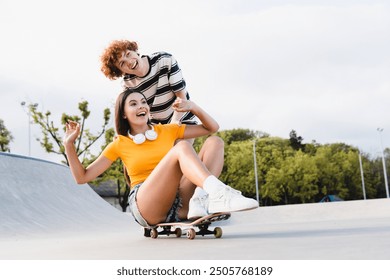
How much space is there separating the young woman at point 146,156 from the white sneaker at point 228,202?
45cm

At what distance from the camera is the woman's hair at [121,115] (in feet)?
13.1

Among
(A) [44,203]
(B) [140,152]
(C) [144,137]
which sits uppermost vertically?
(C) [144,137]

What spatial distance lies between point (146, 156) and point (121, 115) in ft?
1.41

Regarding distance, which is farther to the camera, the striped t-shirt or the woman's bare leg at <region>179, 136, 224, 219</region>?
the striped t-shirt

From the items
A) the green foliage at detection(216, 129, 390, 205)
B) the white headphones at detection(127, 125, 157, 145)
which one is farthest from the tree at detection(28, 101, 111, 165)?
the white headphones at detection(127, 125, 157, 145)

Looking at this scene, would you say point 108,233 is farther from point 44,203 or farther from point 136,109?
point 136,109

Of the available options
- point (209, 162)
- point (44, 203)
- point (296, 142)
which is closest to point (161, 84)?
point (209, 162)

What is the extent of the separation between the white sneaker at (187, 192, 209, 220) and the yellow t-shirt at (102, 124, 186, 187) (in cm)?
59

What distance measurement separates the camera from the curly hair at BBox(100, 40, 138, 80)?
13.8ft

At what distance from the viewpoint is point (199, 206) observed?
11.5 feet

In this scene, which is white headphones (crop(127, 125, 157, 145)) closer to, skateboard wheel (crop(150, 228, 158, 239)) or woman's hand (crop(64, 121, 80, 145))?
woman's hand (crop(64, 121, 80, 145))

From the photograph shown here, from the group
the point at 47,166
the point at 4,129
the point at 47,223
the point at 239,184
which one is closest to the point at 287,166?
the point at 239,184
